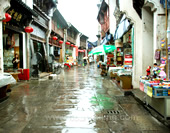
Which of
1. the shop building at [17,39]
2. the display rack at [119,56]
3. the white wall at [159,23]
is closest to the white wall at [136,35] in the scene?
the white wall at [159,23]

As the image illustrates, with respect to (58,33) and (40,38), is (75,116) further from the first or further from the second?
(58,33)

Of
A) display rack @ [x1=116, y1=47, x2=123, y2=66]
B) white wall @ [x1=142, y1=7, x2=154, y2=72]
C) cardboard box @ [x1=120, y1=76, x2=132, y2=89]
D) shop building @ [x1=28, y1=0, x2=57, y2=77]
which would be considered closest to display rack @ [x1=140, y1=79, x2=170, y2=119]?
white wall @ [x1=142, y1=7, x2=154, y2=72]

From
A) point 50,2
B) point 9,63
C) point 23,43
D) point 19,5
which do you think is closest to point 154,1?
point 19,5

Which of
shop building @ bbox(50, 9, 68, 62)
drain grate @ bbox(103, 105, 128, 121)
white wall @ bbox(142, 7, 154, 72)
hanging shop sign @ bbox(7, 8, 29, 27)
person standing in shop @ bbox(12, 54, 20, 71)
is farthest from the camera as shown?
shop building @ bbox(50, 9, 68, 62)

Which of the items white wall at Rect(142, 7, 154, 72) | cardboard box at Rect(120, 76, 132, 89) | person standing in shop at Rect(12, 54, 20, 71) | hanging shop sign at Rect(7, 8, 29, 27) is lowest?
cardboard box at Rect(120, 76, 132, 89)

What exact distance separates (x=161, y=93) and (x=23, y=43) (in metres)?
11.3

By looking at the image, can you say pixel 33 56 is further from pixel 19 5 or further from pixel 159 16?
pixel 159 16

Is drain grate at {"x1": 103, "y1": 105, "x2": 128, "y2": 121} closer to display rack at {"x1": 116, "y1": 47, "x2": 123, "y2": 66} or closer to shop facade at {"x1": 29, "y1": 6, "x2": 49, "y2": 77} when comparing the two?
shop facade at {"x1": 29, "y1": 6, "x2": 49, "y2": 77}

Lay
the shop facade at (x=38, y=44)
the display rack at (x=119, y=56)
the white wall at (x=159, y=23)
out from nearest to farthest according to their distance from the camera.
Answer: the white wall at (x=159, y=23)
the shop facade at (x=38, y=44)
the display rack at (x=119, y=56)

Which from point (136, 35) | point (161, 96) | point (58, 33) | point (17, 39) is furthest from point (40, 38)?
point (161, 96)

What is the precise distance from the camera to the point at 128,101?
730 centimetres

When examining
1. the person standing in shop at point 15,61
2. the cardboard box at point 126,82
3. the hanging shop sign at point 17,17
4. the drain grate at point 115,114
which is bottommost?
the drain grate at point 115,114

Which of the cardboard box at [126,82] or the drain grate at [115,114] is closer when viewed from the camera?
the drain grate at [115,114]

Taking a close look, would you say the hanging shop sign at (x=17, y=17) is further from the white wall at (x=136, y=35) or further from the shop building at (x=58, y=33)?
the shop building at (x=58, y=33)
